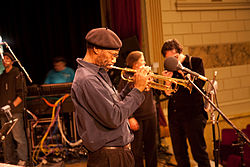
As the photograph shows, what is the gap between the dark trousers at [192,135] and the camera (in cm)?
328

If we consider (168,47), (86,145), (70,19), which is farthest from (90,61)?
(70,19)

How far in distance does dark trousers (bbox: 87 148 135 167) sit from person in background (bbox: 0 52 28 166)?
123 inches

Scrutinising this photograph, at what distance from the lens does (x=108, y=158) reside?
6.66ft

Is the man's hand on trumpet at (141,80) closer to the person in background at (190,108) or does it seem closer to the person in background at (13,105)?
the person in background at (190,108)

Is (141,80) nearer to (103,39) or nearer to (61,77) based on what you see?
(103,39)

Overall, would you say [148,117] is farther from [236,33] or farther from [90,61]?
[236,33]

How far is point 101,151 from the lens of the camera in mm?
2033

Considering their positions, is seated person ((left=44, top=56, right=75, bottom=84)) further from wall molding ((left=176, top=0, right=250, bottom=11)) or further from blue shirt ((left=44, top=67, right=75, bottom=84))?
wall molding ((left=176, top=0, right=250, bottom=11))

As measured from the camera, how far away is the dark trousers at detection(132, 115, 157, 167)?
12.4ft

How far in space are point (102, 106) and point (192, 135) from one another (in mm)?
1705

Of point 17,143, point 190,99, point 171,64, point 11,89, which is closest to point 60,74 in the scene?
point 11,89

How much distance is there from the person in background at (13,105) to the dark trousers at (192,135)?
8.87 feet

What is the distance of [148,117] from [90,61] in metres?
1.85

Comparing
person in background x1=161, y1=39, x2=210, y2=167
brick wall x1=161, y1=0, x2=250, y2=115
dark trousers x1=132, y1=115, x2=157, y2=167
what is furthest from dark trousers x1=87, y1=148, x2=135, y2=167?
brick wall x1=161, y1=0, x2=250, y2=115
